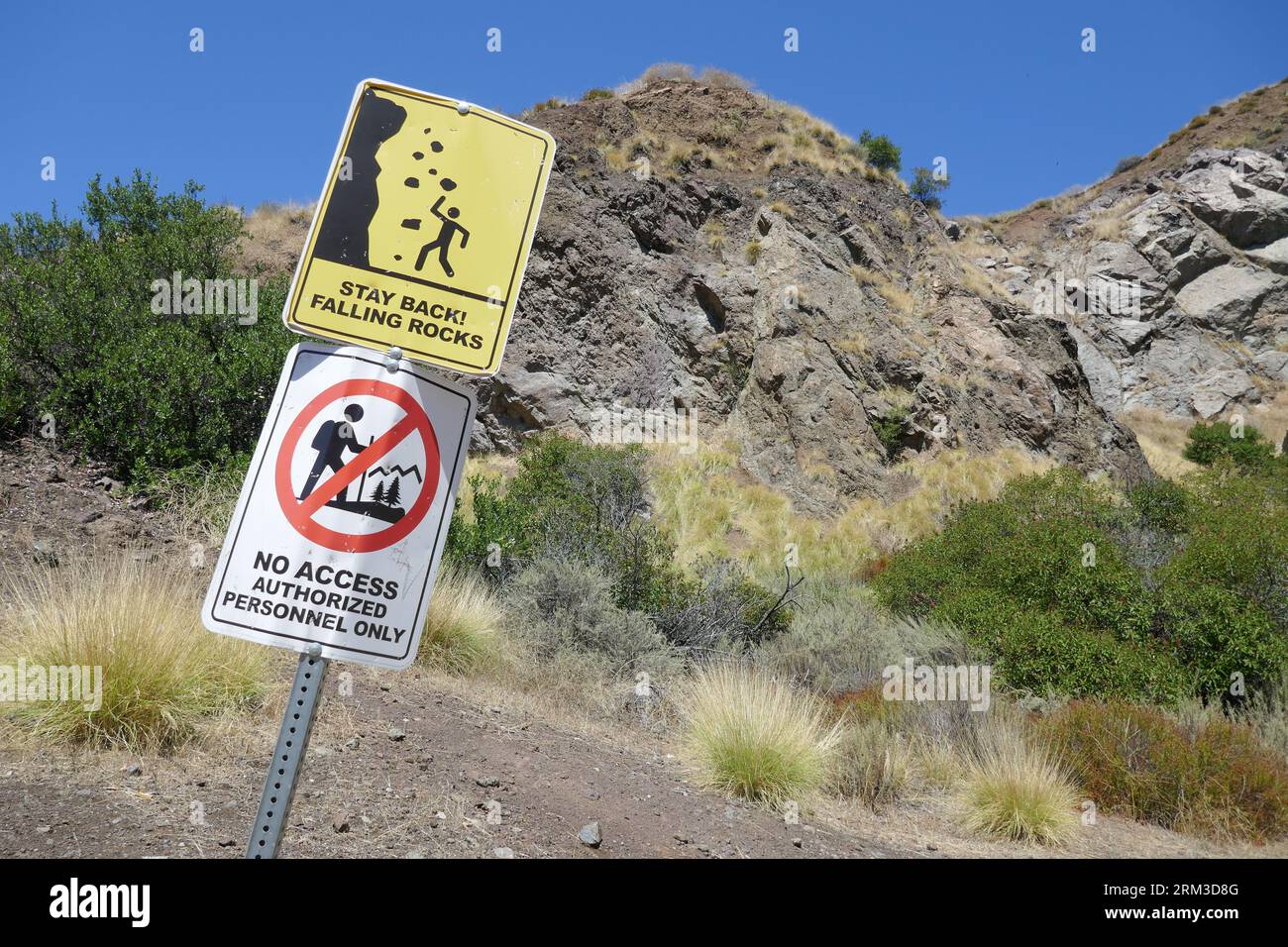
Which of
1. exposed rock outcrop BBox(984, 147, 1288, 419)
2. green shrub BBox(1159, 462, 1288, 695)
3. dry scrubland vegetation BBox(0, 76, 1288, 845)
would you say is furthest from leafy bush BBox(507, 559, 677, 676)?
exposed rock outcrop BBox(984, 147, 1288, 419)

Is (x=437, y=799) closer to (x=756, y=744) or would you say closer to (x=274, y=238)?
(x=756, y=744)

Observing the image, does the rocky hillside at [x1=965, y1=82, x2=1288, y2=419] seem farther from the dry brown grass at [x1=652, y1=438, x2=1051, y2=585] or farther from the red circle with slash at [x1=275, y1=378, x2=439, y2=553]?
the red circle with slash at [x1=275, y1=378, x2=439, y2=553]

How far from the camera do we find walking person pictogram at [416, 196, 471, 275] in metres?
2.25

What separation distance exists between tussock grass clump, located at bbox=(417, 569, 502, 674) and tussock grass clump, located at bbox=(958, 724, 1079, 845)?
4.53 metres

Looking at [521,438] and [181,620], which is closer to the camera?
[181,620]

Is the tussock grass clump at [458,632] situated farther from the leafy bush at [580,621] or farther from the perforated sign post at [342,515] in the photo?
the perforated sign post at [342,515]

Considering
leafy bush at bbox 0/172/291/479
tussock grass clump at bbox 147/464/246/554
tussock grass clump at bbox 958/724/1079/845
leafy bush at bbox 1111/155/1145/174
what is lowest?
tussock grass clump at bbox 958/724/1079/845

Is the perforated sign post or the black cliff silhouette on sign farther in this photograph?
the black cliff silhouette on sign

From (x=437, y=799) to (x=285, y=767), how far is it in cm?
313

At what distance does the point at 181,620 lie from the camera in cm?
542

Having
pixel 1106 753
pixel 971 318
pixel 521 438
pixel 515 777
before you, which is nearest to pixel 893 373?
pixel 971 318

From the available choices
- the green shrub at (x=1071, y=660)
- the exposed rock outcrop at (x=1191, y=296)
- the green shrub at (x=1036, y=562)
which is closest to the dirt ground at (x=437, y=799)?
the green shrub at (x=1071, y=660)

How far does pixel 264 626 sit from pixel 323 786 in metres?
3.03
